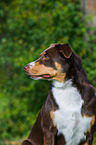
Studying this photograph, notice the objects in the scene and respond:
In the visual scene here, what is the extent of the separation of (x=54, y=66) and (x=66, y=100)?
410 millimetres

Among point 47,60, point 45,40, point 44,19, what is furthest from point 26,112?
point 47,60

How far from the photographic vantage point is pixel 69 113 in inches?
121

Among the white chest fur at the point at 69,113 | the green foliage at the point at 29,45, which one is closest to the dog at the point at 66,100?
the white chest fur at the point at 69,113

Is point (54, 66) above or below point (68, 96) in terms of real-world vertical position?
above

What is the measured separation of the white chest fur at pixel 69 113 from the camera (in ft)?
10.1

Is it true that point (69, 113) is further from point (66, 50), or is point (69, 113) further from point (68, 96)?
point (66, 50)

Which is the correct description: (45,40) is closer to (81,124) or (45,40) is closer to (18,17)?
(18,17)

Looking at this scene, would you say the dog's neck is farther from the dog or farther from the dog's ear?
the dog's ear

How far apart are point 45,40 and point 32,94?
1507 mm

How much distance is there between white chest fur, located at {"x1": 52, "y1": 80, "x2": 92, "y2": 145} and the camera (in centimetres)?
309

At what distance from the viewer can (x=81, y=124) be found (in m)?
3.11

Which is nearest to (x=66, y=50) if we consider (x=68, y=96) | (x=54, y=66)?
(x=54, y=66)

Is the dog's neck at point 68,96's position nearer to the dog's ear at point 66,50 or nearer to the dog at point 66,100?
the dog at point 66,100

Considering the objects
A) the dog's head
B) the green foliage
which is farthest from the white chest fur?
the green foliage
